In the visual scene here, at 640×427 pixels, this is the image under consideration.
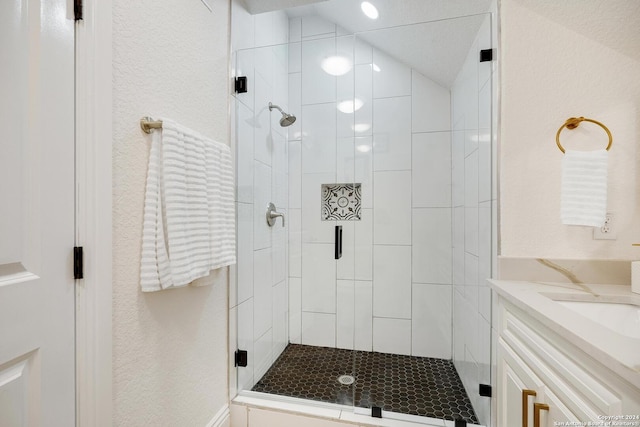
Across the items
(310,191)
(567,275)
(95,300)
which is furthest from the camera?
(310,191)

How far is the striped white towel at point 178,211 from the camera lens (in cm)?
102

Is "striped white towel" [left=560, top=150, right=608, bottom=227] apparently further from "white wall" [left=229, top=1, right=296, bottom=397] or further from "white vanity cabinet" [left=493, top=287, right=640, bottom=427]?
"white wall" [left=229, top=1, right=296, bottom=397]

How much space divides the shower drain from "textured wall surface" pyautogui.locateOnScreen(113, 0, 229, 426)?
Result: 634mm

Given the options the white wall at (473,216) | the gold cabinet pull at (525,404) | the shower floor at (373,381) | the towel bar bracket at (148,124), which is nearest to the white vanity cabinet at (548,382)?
the gold cabinet pull at (525,404)

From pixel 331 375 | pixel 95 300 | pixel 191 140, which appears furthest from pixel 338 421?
pixel 191 140

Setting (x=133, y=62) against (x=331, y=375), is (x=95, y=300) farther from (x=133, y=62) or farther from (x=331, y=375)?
(x=331, y=375)

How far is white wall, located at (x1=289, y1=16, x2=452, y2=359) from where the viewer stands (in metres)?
1.82

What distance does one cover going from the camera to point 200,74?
1356mm

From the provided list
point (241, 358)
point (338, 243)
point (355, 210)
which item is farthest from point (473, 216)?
point (241, 358)

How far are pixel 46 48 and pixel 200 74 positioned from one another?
2.13 feet

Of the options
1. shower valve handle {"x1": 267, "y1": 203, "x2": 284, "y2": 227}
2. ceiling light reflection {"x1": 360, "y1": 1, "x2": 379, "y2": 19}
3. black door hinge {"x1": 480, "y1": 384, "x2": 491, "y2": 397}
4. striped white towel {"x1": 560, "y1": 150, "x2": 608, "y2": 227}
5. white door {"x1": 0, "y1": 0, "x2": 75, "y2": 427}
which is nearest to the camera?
white door {"x1": 0, "y1": 0, "x2": 75, "y2": 427}

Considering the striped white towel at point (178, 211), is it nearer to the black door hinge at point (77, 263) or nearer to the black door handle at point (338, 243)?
the black door hinge at point (77, 263)

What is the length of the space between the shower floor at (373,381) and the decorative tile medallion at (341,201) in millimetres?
822

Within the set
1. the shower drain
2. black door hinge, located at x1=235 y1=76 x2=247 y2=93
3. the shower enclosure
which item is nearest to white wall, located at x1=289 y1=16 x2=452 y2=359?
the shower enclosure
